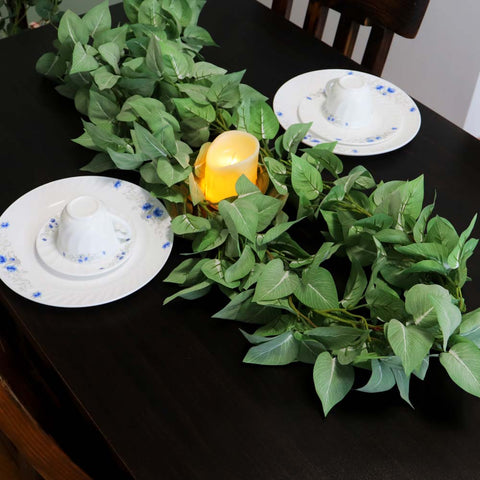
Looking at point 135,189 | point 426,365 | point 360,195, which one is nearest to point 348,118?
point 360,195

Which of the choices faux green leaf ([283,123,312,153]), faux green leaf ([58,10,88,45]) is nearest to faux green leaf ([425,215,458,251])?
faux green leaf ([283,123,312,153])

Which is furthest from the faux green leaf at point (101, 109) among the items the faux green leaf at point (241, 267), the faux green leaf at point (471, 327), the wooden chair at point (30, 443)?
the faux green leaf at point (471, 327)

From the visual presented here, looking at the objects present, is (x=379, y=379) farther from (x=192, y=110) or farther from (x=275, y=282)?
(x=192, y=110)

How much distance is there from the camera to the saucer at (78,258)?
0.74 metres

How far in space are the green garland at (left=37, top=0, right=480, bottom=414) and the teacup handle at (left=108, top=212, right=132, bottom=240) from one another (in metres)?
0.06

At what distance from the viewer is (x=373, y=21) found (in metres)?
1.22

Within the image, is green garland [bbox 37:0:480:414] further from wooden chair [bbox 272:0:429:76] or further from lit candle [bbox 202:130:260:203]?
wooden chair [bbox 272:0:429:76]

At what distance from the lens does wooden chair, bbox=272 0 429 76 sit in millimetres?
1165

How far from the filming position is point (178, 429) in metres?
0.62

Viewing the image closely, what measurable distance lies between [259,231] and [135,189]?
19 cm

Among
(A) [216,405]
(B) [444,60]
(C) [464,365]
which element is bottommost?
(B) [444,60]

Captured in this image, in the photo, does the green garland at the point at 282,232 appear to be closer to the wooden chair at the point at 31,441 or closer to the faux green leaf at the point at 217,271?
the faux green leaf at the point at 217,271

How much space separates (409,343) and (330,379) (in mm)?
84

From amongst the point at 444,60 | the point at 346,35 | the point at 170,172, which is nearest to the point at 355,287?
the point at 170,172
